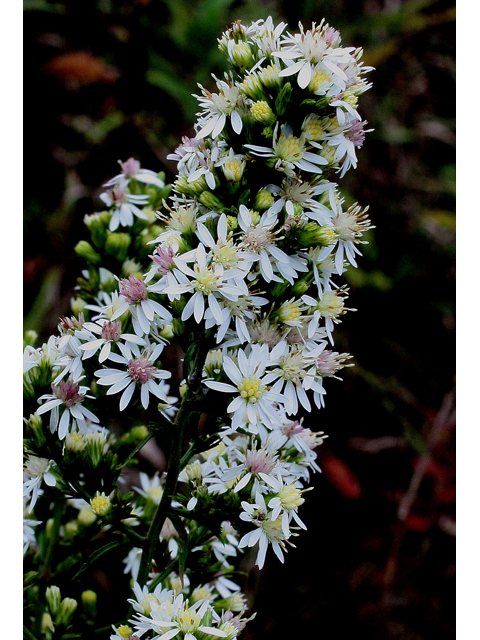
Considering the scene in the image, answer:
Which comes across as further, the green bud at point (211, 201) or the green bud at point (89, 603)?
the green bud at point (89, 603)

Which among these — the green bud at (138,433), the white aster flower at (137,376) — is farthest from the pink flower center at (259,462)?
the green bud at (138,433)

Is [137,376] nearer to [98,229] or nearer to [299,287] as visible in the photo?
[299,287]

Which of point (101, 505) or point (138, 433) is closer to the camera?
point (101, 505)

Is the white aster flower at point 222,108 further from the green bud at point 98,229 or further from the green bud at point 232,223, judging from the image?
the green bud at point 98,229

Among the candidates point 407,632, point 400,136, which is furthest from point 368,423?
point 400,136

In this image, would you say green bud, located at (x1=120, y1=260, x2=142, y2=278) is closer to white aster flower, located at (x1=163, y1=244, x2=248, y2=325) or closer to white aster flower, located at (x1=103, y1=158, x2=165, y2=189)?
white aster flower, located at (x1=103, y1=158, x2=165, y2=189)

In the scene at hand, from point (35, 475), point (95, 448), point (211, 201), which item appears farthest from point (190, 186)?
point (35, 475)

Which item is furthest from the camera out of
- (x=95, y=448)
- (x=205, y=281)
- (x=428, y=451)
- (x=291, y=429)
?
(x=428, y=451)

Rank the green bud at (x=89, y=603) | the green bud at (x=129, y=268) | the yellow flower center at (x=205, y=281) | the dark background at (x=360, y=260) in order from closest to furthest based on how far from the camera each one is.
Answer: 1. the yellow flower center at (x=205, y=281)
2. the green bud at (x=89, y=603)
3. the green bud at (x=129, y=268)
4. the dark background at (x=360, y=260)
